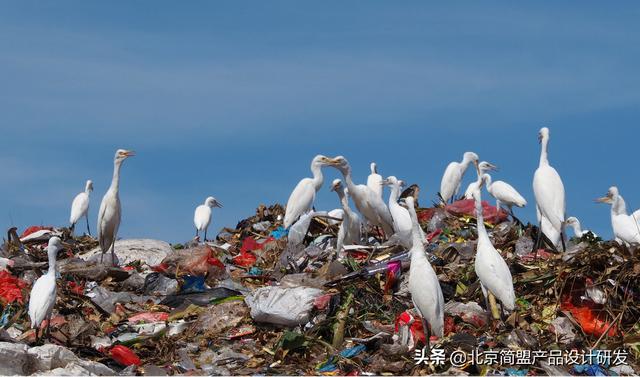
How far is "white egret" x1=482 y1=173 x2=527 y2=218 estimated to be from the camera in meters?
16.3

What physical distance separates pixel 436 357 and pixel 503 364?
1.97 feet

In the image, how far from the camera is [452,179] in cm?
2095

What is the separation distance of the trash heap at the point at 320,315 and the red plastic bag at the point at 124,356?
16mm

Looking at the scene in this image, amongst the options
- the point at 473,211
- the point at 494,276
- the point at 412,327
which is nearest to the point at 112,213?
→ the point at 473,211

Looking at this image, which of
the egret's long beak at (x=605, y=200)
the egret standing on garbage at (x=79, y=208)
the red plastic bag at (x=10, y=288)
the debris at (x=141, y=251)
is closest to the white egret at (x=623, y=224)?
the egret's long beak at (x=605, y=200)

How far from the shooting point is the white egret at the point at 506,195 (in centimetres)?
1631

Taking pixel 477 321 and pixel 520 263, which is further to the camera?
pixel 520 263

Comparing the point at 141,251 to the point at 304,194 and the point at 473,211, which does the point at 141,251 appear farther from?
the point at 473,211

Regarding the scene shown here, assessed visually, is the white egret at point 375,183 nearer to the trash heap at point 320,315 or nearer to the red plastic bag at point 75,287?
the trash heap at point 320,315

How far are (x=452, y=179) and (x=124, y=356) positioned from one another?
39.3 ft

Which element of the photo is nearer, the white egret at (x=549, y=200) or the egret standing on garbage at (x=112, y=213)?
the white egret at (x=549, y=200)

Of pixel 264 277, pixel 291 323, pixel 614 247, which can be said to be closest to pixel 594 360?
pixel 614 247

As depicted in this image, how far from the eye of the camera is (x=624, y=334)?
9.95 m

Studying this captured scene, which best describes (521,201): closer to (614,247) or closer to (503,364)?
(614,247)
